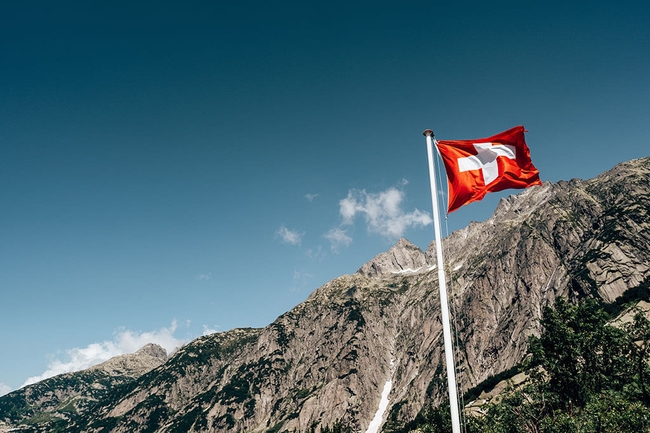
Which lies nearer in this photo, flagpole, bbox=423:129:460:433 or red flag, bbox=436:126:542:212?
flagpole, bbox=423:129:460:433

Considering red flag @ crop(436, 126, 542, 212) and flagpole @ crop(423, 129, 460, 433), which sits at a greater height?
red flag @ crop(436, 126, 542, 212)

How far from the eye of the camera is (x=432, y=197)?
53.2 ft

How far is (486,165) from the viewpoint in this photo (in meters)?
18.8

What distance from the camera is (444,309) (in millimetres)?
14227

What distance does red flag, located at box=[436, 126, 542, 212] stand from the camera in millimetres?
18672

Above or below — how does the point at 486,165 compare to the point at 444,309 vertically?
above

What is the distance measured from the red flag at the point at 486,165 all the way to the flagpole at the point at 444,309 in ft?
7.81

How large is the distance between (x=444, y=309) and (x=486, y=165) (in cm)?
840

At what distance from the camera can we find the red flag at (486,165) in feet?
61.3

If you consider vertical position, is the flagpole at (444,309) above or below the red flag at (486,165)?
below

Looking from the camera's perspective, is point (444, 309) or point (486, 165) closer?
point (444, 309)

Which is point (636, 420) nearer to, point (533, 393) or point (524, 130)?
point (533, 393)

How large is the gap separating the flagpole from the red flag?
2.38 m

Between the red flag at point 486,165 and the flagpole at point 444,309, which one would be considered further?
the red flag at point 486,165
